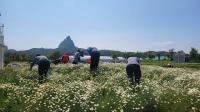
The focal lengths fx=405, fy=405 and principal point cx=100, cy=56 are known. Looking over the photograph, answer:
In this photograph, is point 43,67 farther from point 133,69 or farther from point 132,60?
point 133,69

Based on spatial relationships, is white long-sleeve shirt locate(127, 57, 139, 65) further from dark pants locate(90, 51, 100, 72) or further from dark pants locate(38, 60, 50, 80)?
dark pants locate(90, 51, 100, 72)

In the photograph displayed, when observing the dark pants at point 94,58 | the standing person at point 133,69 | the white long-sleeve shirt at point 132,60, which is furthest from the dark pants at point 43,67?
the standing person at point 133,69

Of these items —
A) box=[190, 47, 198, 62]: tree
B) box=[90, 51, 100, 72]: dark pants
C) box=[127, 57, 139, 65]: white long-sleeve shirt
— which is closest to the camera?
box=[127, 57, 139, 65]: white long-sleeve shirt

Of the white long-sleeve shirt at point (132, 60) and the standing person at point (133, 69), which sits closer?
the standing person at point (133, 69)

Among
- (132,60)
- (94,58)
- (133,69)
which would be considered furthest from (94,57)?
(133,69)

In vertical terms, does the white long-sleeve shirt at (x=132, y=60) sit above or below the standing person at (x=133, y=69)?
above

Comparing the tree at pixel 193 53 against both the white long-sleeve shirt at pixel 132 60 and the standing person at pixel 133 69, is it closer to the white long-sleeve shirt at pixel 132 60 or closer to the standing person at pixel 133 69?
the white long-sleeve shirt at pixel 132 60

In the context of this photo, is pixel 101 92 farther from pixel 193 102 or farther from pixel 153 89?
pixel 193 102

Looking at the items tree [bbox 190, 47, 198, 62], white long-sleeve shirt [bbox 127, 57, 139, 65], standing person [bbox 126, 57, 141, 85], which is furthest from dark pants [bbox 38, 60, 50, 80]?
tree [bbox 190, 47, 198, 62]

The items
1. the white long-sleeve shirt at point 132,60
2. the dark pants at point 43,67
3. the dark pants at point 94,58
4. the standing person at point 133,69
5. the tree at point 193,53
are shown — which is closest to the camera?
the standing person at point 133,69

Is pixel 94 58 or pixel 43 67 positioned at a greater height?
pixel 94 58

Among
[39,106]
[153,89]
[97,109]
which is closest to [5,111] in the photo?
[39,106]

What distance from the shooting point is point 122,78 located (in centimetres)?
1755

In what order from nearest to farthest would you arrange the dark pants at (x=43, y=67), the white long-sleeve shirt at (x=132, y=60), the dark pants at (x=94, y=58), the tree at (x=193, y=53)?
1. the white long-sleeve shirt at (x=132, y=60)
2. the dark pants at (x=43, y=67)
3. the dark pants at (x=94, y=58)
4. the tree at (x=193, y=53)
